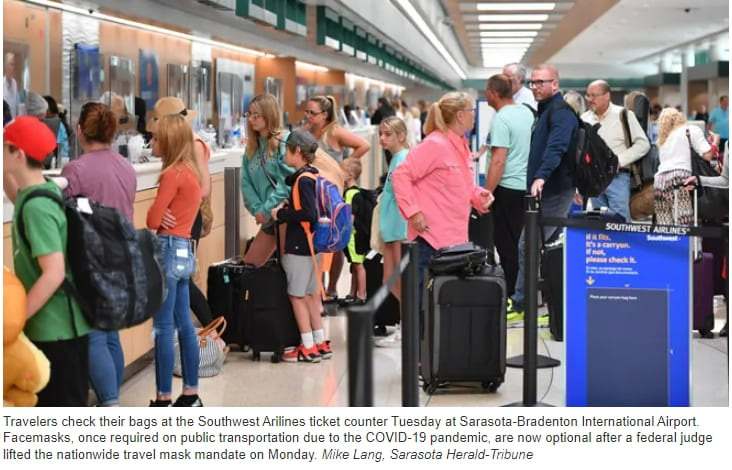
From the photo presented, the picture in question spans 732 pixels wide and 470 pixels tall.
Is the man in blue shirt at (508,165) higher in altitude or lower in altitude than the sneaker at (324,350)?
higher

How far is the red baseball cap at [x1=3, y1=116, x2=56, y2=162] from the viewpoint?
3514 millimetres

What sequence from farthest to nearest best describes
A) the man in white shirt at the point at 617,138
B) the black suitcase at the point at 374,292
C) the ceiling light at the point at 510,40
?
1. the ceiling light at the point at 510,40
2. the man in white shirt at the point at 617,138
3. the black suitcase at the point at 374,292

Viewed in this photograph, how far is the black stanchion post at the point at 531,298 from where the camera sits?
4539 mm

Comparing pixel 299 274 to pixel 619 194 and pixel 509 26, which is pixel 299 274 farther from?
pixel 509 26

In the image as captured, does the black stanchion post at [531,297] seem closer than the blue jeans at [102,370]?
No

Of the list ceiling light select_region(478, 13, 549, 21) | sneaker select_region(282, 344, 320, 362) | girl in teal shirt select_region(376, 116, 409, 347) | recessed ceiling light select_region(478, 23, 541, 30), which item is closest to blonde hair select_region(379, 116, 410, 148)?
girl in teal shirt select_region(376, 116, 409, 347)

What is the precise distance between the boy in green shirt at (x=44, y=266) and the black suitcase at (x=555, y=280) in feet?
11.1

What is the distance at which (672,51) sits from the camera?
4091 cm

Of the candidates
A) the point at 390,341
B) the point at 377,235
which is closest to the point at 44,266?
the point at 377,235

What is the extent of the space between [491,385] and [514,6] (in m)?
16.6

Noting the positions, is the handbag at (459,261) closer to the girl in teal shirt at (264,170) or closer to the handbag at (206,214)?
the girl in teal shirt at (264,170)

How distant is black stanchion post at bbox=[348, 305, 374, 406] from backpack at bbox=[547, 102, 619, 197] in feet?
14.7

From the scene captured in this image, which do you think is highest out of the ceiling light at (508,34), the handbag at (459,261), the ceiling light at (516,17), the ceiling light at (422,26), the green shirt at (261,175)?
the ceiling light at (508,34)

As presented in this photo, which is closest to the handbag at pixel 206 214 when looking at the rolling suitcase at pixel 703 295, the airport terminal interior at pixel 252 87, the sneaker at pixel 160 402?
the airport terminal interior at pixel 252 87
